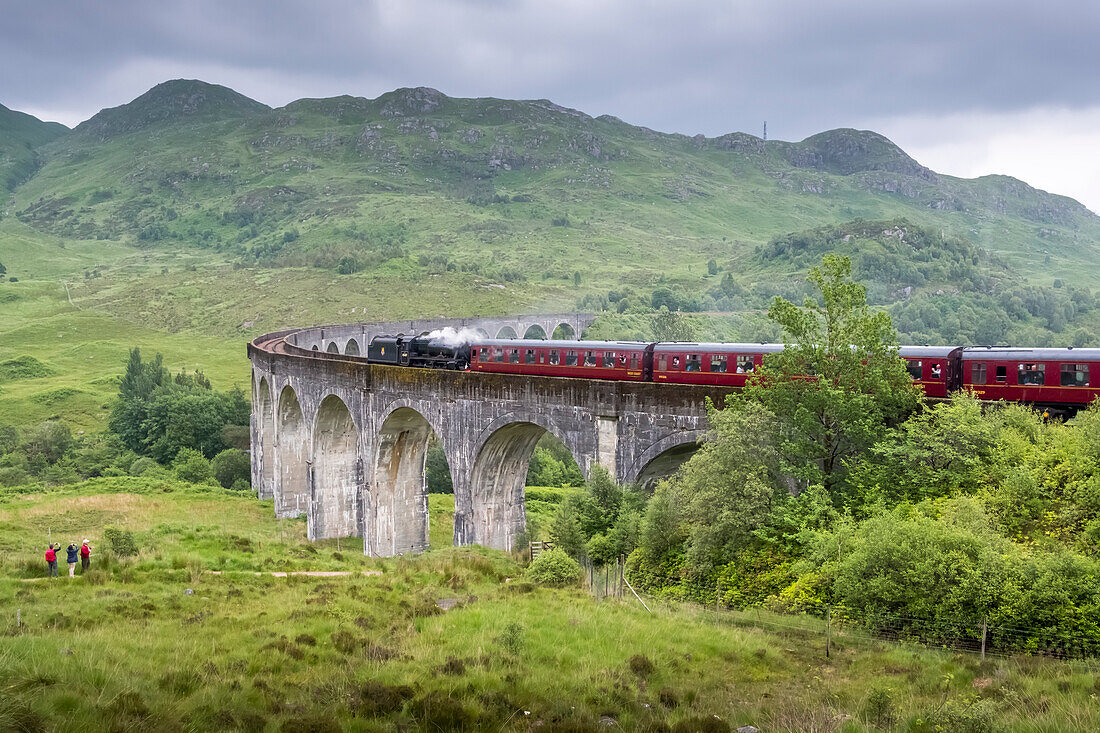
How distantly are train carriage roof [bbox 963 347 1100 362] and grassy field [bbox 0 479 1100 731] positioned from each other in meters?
14.3

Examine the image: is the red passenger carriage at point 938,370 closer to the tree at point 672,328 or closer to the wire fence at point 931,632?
the wire fence at point 931,632

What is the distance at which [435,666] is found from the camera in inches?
590

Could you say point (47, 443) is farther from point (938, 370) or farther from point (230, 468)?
point (938, 370)

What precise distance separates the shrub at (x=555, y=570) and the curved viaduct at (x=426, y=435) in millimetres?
4499

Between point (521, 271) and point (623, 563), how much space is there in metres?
166

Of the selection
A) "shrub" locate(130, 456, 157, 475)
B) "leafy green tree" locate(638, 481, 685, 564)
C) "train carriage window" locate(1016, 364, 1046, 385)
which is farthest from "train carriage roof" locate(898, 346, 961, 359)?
"shrub" locate(130, 456, 157, 475)

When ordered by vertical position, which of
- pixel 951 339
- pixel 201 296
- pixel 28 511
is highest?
pixel 201 296

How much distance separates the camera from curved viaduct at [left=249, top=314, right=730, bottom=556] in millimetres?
26797

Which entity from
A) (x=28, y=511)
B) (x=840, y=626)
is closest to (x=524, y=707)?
(x=840, y=626)

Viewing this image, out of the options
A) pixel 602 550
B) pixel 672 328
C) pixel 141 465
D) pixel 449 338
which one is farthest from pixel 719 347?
pixel 672 328

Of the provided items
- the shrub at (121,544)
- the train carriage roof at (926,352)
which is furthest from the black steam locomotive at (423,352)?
the train carriage roof at (926,352)

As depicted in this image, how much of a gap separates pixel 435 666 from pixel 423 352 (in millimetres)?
28223

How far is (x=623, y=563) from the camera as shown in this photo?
2372 cm

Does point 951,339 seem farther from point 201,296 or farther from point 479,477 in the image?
point 201,296
